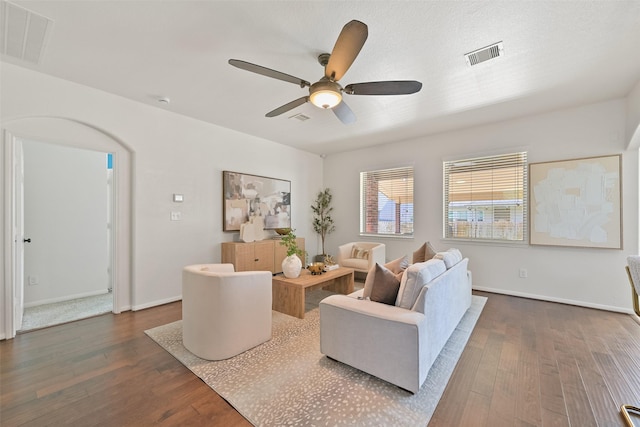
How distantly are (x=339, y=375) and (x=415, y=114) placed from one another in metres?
3.56

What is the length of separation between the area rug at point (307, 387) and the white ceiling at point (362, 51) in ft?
9.03

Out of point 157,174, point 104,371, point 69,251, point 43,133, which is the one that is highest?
point 43,133

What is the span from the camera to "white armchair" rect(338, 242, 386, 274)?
15.2 feet

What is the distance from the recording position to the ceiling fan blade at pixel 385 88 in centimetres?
218

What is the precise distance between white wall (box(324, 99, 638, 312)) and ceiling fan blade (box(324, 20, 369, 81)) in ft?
11.3

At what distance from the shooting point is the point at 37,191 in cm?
373

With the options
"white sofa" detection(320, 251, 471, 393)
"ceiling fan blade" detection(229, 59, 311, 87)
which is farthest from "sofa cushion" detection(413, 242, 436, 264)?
"ceiling fan blade" detection(229, 59, 311, 87)

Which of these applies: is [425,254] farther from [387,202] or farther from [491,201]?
[387,202]

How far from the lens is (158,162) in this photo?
A: 3.77m

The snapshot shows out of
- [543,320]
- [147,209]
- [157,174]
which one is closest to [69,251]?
[147,209]

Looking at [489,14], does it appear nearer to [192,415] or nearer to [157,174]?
[192,415]

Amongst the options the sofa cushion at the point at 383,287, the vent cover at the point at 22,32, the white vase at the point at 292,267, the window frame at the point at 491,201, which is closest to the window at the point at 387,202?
the window frame at the point at 491,201

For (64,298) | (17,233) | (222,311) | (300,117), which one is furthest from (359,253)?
(64,298)

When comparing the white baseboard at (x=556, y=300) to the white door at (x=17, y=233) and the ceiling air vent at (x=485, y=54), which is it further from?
the white door at (x=17, y=233)
